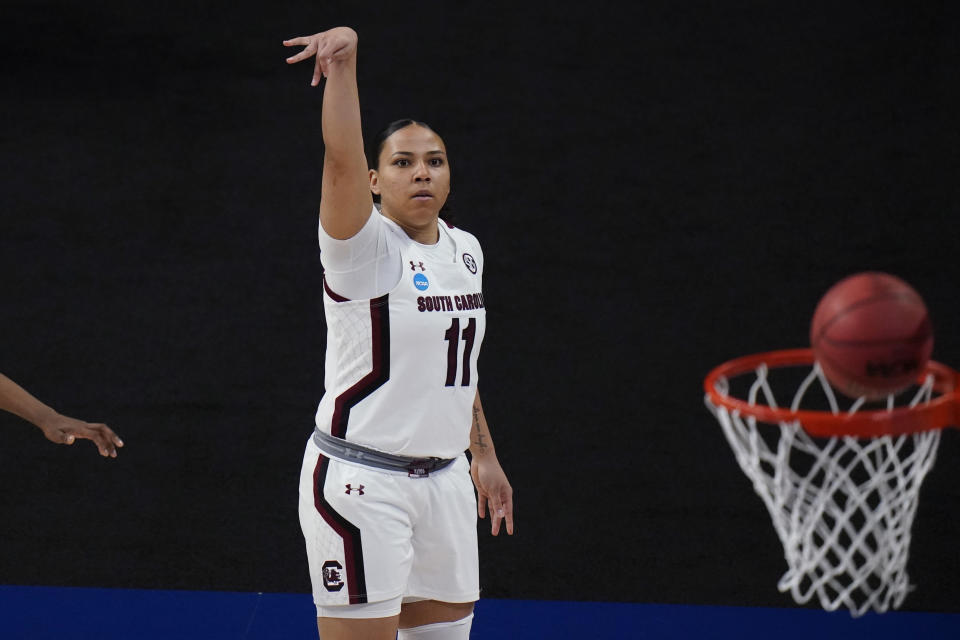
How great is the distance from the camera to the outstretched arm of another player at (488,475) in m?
2.99

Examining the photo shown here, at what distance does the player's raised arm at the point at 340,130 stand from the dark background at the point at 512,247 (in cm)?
196

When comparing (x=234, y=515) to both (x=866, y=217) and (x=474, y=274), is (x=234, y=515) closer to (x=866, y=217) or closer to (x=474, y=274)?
(x=474, y=274)

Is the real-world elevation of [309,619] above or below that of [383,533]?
below

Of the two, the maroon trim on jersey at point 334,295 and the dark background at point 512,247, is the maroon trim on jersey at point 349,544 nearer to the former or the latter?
the maroon trim on jersey at point 334,295

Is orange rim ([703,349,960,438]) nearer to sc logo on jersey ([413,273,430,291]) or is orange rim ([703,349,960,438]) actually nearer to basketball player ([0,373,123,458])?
sc logo on jersey ([413,273,430,291])

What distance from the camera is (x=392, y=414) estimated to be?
2.56 metres

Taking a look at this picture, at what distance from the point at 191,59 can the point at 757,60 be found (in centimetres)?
219

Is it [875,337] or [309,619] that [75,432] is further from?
[875,337]

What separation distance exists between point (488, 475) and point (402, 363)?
597 mm

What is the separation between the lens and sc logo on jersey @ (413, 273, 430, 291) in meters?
2.58

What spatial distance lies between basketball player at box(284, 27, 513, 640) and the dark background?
5.31 ft

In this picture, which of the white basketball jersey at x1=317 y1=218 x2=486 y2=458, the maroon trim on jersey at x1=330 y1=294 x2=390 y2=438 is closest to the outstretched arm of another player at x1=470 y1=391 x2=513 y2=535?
the white basketball jersey at x1=317 y1=218 x2=486 y2=458

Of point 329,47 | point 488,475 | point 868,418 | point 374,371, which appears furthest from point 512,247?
point 868,418

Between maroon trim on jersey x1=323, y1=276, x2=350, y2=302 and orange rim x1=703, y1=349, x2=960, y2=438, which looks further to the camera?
maroon trim on jersey x1=323, y1=276, x2=350, y2=302
